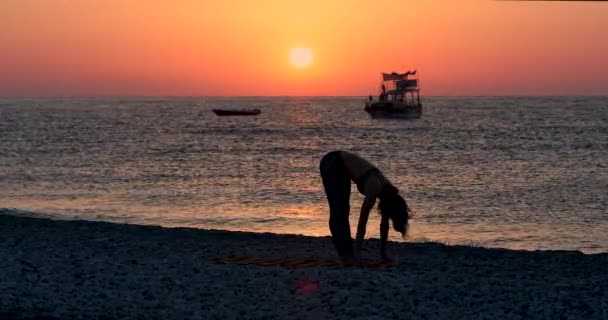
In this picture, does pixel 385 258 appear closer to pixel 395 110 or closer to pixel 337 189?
pixel 337 189

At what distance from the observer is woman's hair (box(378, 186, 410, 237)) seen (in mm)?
10305

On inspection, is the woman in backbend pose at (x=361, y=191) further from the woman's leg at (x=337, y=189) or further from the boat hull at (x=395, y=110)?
the boat hull at (x=395, y=110)

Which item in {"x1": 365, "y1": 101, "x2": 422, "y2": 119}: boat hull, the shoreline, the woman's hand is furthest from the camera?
{"x1": 365, "y1": 101, "x2": 422, "y2": 119}: boat hull

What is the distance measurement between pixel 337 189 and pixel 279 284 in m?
1.97

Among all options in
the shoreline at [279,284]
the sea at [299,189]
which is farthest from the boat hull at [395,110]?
the shoreline at [279,284]

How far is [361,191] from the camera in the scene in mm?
10453

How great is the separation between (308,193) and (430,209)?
5416 millimetres

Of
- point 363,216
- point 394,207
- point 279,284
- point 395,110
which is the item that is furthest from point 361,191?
point 395,110

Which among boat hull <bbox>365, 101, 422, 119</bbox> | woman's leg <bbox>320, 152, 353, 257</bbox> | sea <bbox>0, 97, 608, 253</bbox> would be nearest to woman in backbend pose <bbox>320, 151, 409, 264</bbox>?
woman's leg <bbox>320, 152, 353, 257</bbox>

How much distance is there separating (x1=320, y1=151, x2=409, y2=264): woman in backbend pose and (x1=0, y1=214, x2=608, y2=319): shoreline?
2.03 ft

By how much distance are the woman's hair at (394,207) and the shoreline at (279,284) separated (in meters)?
0.62

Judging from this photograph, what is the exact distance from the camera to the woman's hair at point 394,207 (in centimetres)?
1030

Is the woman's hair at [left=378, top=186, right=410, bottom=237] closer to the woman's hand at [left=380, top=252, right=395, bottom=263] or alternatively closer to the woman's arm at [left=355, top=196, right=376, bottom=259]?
the woman's arm at [left=355, top=196, right=376, bottom=259]

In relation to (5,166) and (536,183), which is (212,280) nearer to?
(536,183)
